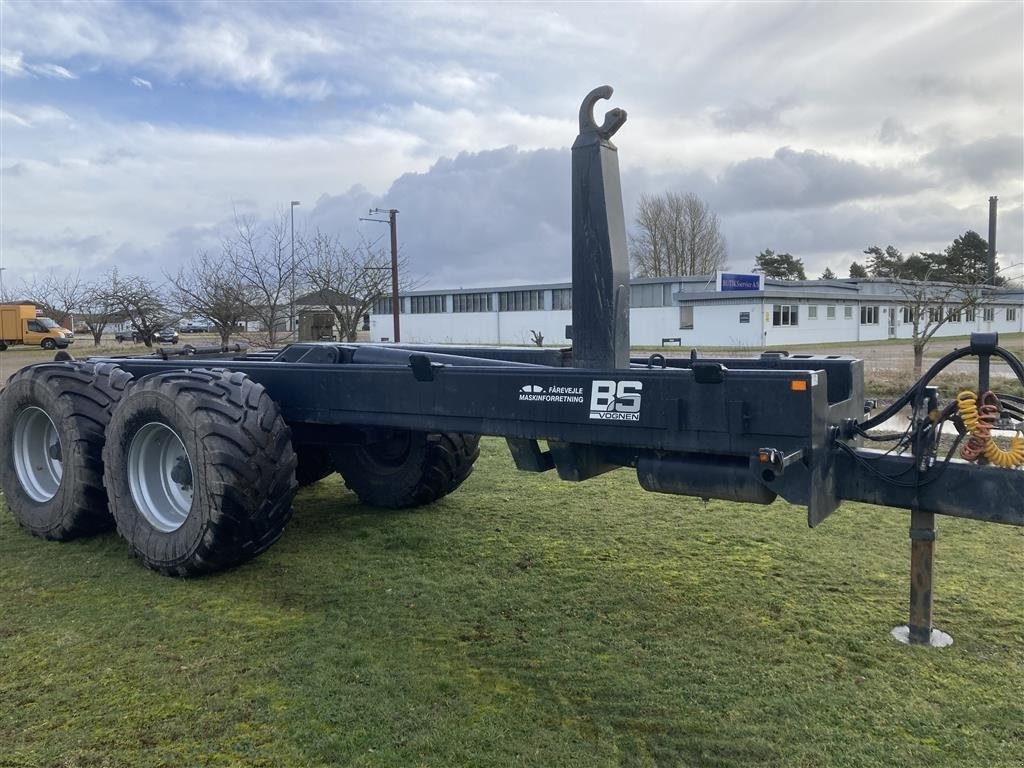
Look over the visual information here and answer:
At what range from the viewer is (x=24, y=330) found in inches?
1590

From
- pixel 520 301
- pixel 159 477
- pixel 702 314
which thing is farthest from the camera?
pixel 520 301

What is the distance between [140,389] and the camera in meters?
4.82

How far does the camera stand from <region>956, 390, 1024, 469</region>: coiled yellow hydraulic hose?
3127 mm

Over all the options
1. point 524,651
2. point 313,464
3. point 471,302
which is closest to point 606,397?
point 524,651

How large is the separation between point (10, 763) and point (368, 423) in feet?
6.72

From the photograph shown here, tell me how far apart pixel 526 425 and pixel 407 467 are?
2.53 meters

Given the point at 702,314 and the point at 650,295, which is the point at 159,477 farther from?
the point at 650,295

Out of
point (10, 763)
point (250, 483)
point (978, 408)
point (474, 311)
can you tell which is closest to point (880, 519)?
point (978, 408)

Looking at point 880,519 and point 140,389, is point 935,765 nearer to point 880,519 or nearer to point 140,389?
point 880,519

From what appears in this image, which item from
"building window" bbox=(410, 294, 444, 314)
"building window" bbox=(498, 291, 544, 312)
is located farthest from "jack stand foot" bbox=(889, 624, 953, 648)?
"building window" bbox=(410, 294, 444, 314)

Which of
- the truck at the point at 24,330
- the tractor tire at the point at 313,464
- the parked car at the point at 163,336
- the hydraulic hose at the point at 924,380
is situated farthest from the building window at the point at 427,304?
the hydraulic hose at the point at 924,380

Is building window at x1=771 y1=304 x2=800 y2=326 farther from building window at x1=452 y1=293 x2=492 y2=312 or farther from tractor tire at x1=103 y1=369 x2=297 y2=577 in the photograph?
tractor tire at x1=103 y1=369 x2=297 y2=577

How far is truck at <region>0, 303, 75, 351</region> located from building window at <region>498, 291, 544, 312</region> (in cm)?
2320

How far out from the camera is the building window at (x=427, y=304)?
54.5 meters
